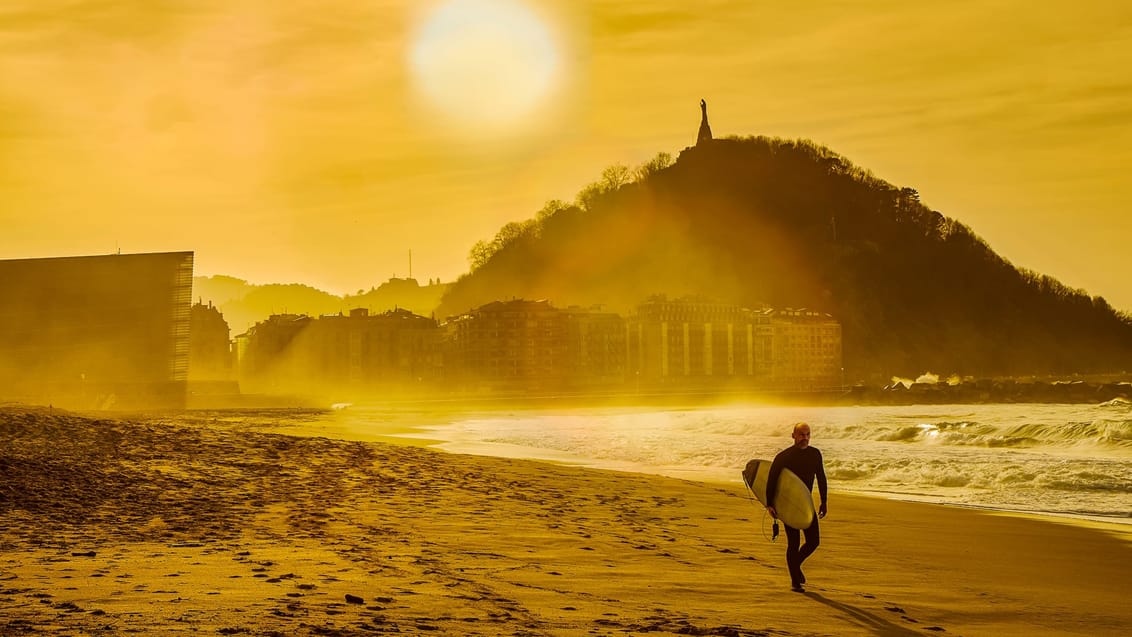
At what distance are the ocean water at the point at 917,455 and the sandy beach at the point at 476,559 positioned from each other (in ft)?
14.5

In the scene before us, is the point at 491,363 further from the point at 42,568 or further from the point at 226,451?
the point at 42,568

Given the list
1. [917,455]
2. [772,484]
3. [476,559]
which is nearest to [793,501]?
[772,484]

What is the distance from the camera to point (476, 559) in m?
12.4

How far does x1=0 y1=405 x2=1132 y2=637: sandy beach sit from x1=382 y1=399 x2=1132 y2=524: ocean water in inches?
175

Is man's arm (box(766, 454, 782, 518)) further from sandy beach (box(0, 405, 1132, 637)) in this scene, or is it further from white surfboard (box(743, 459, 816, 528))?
sandy beach (box(0, 405, 1132, 637))

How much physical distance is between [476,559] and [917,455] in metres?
25.7

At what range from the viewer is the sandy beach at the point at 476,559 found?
915cm

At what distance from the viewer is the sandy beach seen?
9.15 m

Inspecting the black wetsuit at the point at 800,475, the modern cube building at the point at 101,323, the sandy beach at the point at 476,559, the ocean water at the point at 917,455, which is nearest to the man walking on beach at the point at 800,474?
the black wetsuit at the point at 800,475

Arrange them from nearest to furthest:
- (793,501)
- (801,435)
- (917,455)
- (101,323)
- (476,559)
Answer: (793,501), (801,435), (476,559), (917,455), (101,323)

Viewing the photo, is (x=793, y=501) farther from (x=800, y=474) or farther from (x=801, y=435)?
(x=801, y=435)


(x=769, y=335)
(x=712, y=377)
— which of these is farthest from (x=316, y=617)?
(x=769, y=335)

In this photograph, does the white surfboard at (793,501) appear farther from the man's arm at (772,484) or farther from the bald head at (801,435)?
the bald head at (801,435)

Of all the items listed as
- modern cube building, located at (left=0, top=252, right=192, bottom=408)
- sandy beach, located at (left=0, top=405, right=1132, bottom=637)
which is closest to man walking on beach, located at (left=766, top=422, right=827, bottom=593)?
sandy beach, located at (left=0, top=405, right=1132, bottom=637)
